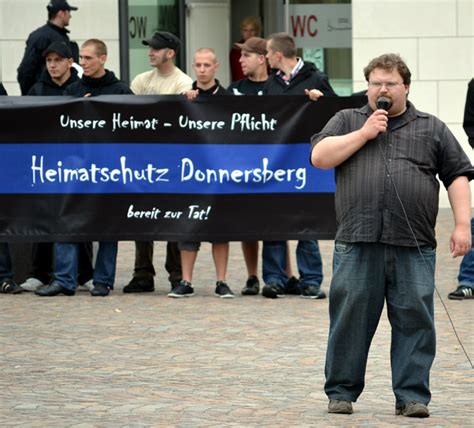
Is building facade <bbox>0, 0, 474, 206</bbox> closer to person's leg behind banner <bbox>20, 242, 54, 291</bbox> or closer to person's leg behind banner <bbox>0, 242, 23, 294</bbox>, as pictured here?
person's leg behind banner <bbox>20, 242, 54, 291</bbox>

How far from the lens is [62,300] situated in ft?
39.2

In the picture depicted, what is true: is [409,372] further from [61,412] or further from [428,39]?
[428,39]

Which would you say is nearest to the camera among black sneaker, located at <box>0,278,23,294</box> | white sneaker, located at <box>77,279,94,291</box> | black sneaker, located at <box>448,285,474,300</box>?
black sneaker, located at <box>448,285,474,300</box>

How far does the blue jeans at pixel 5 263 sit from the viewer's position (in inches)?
491

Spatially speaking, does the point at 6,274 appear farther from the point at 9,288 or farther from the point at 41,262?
the point at 41,262

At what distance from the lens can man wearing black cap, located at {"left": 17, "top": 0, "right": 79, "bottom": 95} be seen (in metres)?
14.2

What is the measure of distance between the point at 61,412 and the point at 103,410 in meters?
0.22

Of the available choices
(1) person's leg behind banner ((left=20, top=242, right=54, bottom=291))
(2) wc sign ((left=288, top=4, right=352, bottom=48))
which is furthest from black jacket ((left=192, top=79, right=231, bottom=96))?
(2) wc sign ((left=288, top=4, right=352, bottom=48))

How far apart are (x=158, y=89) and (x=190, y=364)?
392 cm

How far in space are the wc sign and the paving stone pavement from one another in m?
6.30

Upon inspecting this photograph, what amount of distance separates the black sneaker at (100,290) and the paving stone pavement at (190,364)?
9 cm

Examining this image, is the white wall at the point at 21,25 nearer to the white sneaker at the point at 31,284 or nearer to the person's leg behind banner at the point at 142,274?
the white sneaker at the point at 31,284

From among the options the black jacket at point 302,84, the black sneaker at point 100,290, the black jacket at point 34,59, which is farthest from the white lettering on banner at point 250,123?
the black jacket at point 34,59

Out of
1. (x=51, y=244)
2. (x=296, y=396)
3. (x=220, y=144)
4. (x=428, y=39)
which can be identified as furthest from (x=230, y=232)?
(x=428, y=39)
